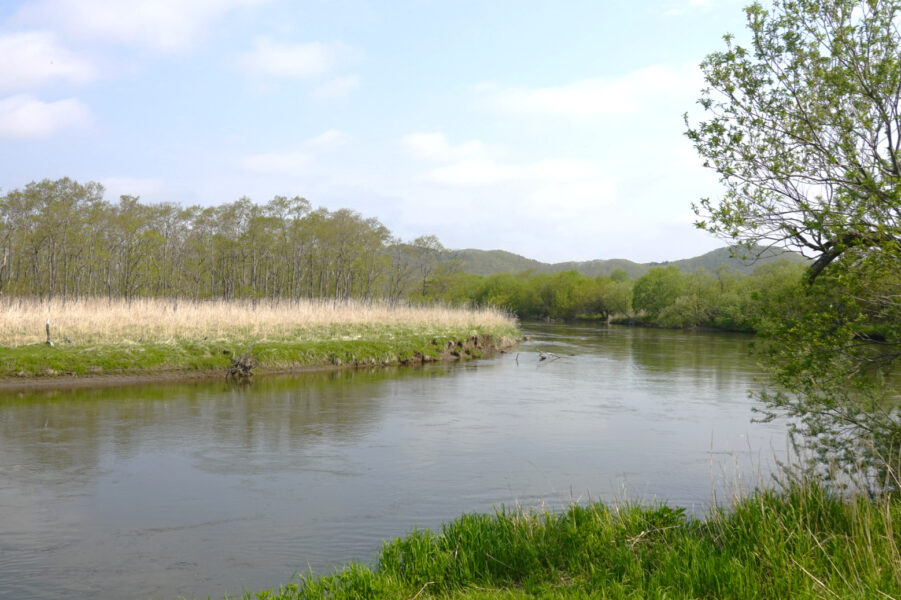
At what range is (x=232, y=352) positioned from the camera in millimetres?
23672

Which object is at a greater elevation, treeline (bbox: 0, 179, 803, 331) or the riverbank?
treeline (bbox: 0, 179, 803, 331)

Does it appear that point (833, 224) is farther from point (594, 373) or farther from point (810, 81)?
point (594, 373)

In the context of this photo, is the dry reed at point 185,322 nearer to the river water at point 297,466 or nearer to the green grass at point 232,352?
the green grass at point 232,352

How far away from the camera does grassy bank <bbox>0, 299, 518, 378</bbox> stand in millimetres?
20953

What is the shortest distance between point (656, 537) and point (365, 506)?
4436 millimetres

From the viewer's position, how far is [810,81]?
26.2ft

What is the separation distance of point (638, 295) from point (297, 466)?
82729 mm

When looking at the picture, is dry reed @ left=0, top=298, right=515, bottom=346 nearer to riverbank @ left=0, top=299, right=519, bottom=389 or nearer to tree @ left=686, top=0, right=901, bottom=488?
riverbank @ left=0, top=299, right=519, bottom=389

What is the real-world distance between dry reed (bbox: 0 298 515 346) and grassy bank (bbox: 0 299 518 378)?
0.13ft

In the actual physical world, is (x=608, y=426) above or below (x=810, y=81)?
below

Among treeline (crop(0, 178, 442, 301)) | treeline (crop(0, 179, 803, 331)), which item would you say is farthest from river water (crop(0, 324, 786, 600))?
treeline (crop(0, 178, 442, 301))

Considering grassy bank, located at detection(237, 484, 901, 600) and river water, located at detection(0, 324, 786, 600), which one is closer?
grassy bank, located at detection(237, 484, 901, 600)

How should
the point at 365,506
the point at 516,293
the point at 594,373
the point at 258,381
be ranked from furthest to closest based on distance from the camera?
the point at 516,293, the point at 594,373, the point at 258,381, the point at 365,506

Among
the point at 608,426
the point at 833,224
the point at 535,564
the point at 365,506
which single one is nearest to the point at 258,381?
the point at 608,426
